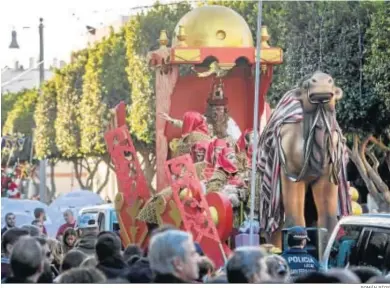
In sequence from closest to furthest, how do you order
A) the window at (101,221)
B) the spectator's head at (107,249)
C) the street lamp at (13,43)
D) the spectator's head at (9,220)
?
the spectator's head at (107,249) < the street lamp at (13,43) < the spectator's head at (9,220) < the window at (101,221)

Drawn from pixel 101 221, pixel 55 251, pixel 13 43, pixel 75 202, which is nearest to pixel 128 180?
pixel 101 221

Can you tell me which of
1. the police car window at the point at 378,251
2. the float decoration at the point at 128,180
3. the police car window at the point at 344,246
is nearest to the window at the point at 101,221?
the float decoration at the point at 128,180

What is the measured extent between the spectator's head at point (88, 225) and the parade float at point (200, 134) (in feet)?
1.31

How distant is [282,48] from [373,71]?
35.9 inches

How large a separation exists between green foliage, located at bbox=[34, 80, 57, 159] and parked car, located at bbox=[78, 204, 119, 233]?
106 inches

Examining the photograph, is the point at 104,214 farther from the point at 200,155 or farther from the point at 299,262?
the point at 299,262

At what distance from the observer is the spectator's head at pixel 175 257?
7.56 meters

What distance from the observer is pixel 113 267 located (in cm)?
929

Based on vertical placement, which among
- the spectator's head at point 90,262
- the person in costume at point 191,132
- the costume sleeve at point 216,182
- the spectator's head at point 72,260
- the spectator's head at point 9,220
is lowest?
the spectator's head at point 9,220

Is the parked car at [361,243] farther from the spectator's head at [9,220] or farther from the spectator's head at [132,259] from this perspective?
the spectator's head at [9,220]

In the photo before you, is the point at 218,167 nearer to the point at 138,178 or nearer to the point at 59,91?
the point at 138,178

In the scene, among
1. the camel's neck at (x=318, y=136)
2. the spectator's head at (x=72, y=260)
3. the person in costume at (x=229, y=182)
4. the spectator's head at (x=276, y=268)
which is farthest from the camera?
the person in costume at (x=229, y=182)

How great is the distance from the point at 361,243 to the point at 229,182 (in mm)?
2708

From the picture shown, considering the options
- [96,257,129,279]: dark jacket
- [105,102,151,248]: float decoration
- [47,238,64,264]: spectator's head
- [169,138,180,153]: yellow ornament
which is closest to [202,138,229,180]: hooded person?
[169,138,180,153]: yellow ornament
